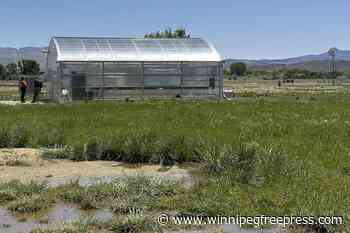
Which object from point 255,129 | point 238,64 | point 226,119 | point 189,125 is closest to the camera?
point 255,129

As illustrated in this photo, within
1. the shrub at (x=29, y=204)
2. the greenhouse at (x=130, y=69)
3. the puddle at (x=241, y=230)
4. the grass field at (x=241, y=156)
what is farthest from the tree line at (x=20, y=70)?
the puddle at (x=241, y=230)

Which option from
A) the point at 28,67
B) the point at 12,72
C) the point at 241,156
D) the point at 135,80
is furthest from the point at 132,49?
the point at 12,72

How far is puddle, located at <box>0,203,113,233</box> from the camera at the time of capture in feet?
23.1

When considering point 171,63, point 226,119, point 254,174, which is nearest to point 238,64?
point 171,63

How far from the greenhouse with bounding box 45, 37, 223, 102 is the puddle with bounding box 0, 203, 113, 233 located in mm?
30956

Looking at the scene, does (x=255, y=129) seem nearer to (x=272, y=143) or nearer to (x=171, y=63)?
(x=272, y=143)

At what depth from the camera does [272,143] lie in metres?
13.0

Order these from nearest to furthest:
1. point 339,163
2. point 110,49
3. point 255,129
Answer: point 339,163, point 255,129, point 110,49

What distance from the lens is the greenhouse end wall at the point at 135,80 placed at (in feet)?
128

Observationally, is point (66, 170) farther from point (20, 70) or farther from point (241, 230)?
point (20, 70)

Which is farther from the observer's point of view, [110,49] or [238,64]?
[238,64]

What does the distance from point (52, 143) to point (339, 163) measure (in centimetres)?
639

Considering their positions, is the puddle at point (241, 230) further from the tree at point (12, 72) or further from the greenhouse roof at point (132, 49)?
the tree at point (12, 72)

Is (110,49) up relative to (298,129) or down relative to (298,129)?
up
